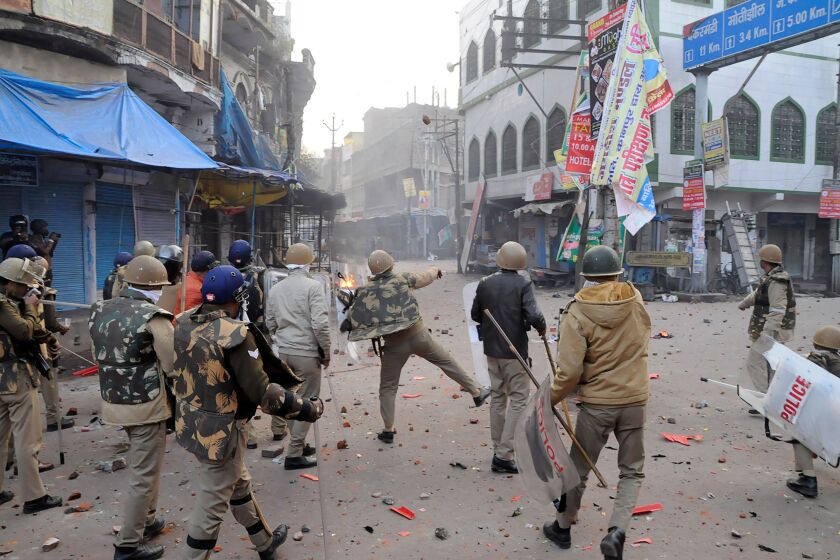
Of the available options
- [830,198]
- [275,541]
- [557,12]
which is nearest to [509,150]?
[557,12]

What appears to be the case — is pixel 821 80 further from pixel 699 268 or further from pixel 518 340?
pixel 518 340

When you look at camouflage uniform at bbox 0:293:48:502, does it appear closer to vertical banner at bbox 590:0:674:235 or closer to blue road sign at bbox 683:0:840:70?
vertical banner at bbox 590:0:674:235

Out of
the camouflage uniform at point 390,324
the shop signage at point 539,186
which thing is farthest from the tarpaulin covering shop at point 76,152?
the shop signage at point 539,186

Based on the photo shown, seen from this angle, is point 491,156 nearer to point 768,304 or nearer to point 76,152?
point 76,152

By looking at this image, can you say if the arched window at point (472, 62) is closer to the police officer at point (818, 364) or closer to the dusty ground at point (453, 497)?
the dusty ground at point (453, 497)

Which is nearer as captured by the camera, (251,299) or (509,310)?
(509,310)

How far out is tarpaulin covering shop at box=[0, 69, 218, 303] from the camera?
24.6 feet

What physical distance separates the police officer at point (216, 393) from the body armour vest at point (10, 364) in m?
1.68

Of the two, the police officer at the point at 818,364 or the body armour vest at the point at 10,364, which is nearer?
the body armour vest at the point at 10,364

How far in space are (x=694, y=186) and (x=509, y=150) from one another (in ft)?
30.8

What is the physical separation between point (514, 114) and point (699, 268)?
35.3 ft

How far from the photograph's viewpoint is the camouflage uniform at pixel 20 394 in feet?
12.8

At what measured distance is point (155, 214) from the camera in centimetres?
1148

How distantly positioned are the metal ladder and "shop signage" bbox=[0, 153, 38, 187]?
17857 mm
